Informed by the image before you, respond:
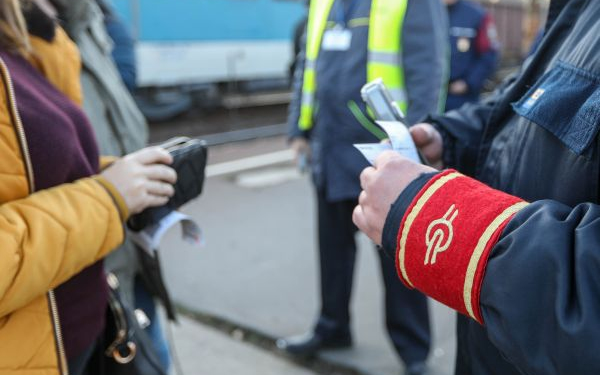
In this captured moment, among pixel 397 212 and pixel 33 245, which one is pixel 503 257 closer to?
pixel 397 212

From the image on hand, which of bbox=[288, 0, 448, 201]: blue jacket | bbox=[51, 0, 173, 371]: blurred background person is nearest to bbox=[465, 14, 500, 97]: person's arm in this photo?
bbox=[288, 0, 448, 201]: blue jacket

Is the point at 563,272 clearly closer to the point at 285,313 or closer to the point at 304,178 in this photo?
the point at 285,313

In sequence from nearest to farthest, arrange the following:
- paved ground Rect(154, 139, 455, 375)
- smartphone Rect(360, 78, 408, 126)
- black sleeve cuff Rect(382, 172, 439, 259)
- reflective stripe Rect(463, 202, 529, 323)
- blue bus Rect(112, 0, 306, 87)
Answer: reflective stripe Rect(463, 202, 529, 323) < black sleeve cuff Rect(382, 172, 439, 259) < smartphone Rect(360, 78, 408, 126) < paved ground Rect(154, 139, 455, 375) < blue bus Rect(112, 0, 306, 87)

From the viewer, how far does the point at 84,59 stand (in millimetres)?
1909

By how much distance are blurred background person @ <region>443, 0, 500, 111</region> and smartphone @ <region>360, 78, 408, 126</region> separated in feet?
12.1

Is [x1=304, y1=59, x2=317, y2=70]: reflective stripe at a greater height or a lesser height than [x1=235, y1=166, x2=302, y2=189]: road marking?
greater

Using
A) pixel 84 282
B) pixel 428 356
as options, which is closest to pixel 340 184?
pixel 428 356

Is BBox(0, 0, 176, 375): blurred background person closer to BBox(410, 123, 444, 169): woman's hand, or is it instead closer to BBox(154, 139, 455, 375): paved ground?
BBox(410, 123, 444, 169): woman's hand

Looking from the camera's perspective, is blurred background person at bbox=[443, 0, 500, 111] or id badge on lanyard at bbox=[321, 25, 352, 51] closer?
id badge on lanyard at bbox=[321, 25, 352, 51]

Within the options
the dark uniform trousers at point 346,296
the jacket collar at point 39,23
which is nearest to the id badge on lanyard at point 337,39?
the dark uniform trousers at point 346,296

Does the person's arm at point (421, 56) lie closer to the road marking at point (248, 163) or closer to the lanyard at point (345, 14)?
the lanyard at point (345, 14)

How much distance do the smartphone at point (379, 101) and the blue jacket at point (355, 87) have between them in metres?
1.11

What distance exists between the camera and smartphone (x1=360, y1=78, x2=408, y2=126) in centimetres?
134

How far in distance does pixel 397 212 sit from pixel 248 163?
5912mm
